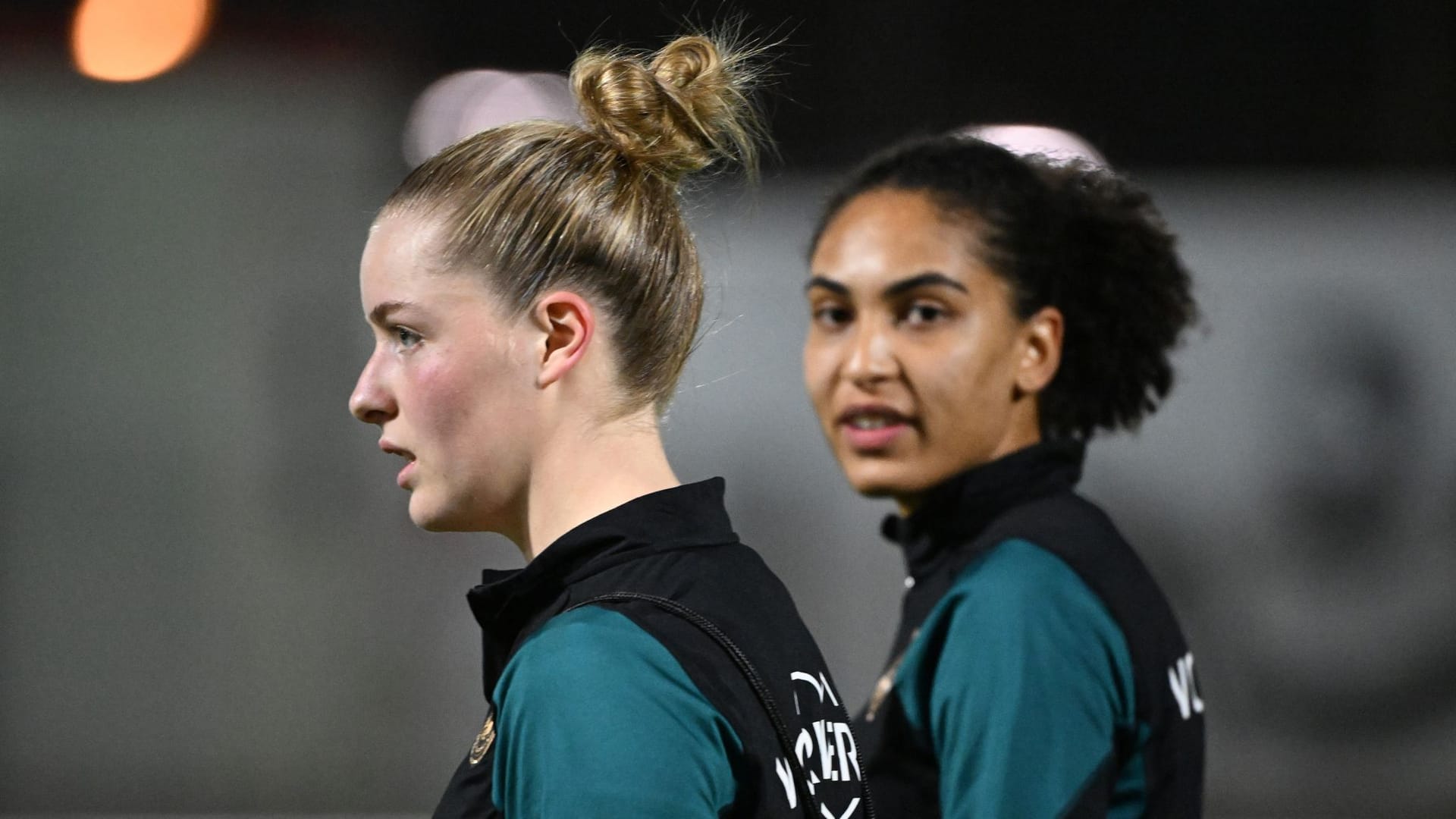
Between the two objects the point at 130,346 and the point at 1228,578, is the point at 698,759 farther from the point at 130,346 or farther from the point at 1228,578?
the point at 130,346

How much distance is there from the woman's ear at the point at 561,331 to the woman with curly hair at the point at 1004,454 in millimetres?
644

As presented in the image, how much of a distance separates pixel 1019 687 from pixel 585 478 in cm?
60

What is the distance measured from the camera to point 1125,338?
2.13 metres

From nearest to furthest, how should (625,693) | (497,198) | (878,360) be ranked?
1. (625,693)
2. (497,198)
3. (878,360)

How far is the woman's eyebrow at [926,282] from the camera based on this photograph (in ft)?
6.33

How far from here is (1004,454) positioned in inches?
76.1

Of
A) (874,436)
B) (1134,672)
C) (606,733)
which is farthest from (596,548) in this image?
(874,436)

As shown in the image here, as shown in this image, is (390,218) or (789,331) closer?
(390,218)

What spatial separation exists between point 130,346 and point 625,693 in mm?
4102

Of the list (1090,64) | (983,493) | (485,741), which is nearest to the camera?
(485,741)

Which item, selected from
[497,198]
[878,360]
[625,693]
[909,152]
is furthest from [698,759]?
[909,152]

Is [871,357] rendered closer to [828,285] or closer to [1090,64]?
[828,285]

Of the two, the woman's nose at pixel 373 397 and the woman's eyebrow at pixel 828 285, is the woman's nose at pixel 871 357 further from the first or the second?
the woman's nose at pixel 373 397

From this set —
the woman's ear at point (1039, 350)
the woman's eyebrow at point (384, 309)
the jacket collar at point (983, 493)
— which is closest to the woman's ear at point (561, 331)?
the woman's eyebrow at point (384, 309)
